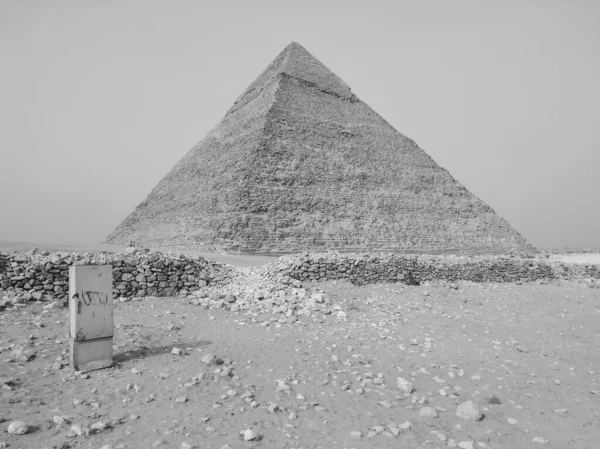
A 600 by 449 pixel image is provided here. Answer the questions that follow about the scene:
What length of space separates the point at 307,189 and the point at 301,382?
24297 millimetres

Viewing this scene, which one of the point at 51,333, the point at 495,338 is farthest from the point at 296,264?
the point at 51,333

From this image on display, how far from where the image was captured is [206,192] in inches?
1169

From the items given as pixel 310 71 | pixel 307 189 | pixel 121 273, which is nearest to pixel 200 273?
pixel 121 273

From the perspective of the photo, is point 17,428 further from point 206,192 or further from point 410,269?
point 206,192

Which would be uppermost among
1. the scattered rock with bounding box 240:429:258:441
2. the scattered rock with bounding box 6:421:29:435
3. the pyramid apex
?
the pyramid apex

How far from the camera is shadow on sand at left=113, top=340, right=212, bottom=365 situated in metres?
4.63

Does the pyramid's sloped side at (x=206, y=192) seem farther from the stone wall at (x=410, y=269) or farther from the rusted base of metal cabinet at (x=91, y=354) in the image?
the rusted base of metal cabinet at (x=91, y=354)

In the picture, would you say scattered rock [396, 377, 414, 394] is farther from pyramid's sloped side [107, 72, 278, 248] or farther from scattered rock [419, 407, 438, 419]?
pyramid's sloped side [107, 72, 278, 248]

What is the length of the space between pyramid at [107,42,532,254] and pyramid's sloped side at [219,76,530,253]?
0.10 meters

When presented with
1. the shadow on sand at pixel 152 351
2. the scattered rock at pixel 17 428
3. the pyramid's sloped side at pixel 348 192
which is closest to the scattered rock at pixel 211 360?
the shadow on sand at pixel 152 351

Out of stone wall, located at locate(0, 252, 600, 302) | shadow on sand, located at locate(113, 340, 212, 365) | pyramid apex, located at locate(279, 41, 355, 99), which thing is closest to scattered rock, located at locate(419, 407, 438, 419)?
shadow on sand, located at locate(113, 340, 212, 365)

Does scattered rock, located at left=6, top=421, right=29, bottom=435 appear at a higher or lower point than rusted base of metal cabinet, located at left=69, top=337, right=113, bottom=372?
lower

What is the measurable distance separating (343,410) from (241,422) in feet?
3.14

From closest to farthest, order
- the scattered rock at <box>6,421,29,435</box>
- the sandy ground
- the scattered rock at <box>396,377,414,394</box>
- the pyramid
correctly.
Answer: the scattered rock at <box>6,421,29,435</box> → the sandy ground → the scattered rock at <box>396,377,414,394</box> → the pyramid
